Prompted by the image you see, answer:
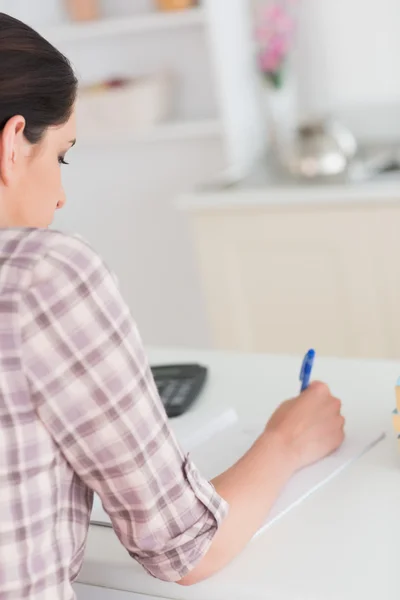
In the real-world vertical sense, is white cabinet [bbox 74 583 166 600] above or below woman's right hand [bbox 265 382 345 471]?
below

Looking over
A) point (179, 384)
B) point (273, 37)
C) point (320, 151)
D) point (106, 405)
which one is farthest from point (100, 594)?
point (273, 37)

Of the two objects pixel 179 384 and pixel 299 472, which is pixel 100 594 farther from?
pixel 179 384

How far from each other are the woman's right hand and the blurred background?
137 cm

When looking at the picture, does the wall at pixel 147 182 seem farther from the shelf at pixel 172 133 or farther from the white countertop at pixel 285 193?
the white countertop at pixel 285 193

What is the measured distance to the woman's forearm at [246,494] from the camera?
3.22 ft

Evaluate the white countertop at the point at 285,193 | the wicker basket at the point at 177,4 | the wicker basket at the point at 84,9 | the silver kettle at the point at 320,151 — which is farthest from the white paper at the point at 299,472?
the wicker basket at the point at 84,9

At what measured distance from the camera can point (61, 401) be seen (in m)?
0.86

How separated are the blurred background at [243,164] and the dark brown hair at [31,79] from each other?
170 cm

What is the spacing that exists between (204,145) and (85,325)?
8.35ft

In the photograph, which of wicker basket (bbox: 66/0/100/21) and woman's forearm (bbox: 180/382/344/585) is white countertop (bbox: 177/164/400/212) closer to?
wicker basket (bbox: 66/0/100/21)

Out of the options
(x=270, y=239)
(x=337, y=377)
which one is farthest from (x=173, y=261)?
(x=337, y=377)

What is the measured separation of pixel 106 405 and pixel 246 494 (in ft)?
0.83

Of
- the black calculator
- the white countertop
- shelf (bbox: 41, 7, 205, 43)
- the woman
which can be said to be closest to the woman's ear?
the woman

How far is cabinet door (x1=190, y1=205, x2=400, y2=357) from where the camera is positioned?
2600mm
